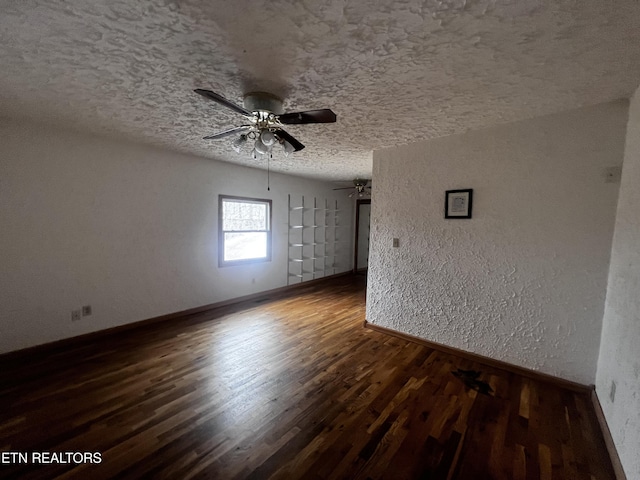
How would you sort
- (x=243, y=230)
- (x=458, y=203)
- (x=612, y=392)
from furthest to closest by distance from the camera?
1. (x=243, y=230)
2. (x=458, y=203)
3. (x=612, y=392)

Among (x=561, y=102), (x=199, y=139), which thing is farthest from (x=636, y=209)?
(x=199, y=139)

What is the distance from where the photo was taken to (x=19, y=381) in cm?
210

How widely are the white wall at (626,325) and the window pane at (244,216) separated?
14.0 ft

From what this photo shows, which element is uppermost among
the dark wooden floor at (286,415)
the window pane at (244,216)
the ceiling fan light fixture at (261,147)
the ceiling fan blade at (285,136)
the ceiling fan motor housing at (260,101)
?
the ceiling fan motor housing at (260,101)

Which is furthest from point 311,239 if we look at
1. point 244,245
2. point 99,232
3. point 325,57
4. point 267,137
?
point 325,57

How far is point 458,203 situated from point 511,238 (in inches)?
21.8

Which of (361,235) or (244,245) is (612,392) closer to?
(244,245)

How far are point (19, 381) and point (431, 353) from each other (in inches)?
143

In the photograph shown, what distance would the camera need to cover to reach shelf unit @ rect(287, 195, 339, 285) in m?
5.33

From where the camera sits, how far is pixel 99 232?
2.95 meters

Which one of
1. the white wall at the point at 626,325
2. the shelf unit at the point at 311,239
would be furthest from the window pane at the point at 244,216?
the white wall at the point at 626,325

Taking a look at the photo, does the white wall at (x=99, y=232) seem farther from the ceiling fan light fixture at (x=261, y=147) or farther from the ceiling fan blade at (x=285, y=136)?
the ceiling fan blade at (x=285, y=136)

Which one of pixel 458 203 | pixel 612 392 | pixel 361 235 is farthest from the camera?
pixel 361 235

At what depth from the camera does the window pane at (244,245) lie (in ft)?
14.0
